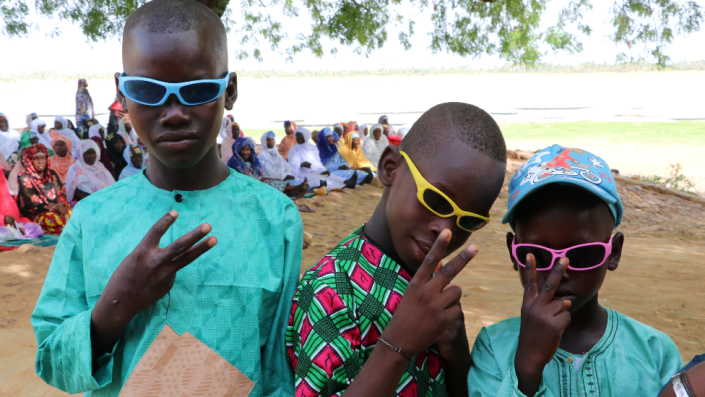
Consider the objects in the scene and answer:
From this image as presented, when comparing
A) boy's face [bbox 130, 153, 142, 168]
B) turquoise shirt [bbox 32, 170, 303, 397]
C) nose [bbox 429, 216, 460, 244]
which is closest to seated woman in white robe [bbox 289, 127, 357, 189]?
boy's face [bbox 130, 153, 142, 168]

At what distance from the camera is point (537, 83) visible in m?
46.5

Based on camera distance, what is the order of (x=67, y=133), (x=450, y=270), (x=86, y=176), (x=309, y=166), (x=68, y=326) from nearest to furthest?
(x=450, y=270), (x=68, y=326), (x=86, y=176), (x=67, y=133), (x=309, y=166)

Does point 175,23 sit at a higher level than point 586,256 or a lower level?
higher

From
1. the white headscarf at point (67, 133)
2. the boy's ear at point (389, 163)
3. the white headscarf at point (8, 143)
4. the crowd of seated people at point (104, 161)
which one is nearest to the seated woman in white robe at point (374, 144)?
the crowd of seated people at point (104, 161)

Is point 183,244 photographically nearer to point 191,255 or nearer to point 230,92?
point 191,255

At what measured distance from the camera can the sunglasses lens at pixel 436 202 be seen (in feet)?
4.97

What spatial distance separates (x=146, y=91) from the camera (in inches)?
56.1

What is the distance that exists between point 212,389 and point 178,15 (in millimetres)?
1009

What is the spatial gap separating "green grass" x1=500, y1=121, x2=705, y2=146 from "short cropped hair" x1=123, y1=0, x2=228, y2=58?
19.1m

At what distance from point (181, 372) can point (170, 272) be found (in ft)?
1.00

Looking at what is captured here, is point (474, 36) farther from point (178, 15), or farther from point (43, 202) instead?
point (178, 15)

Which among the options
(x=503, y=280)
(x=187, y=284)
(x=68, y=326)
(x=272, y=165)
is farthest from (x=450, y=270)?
(x=272, y=165)

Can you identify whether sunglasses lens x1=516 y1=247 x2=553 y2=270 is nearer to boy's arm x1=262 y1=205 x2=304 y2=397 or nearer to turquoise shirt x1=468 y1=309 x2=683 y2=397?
turquoise shirt x1=468 y1=309 x2=683 y2=397

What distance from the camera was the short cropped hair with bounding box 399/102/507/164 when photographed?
1558 millimetres
